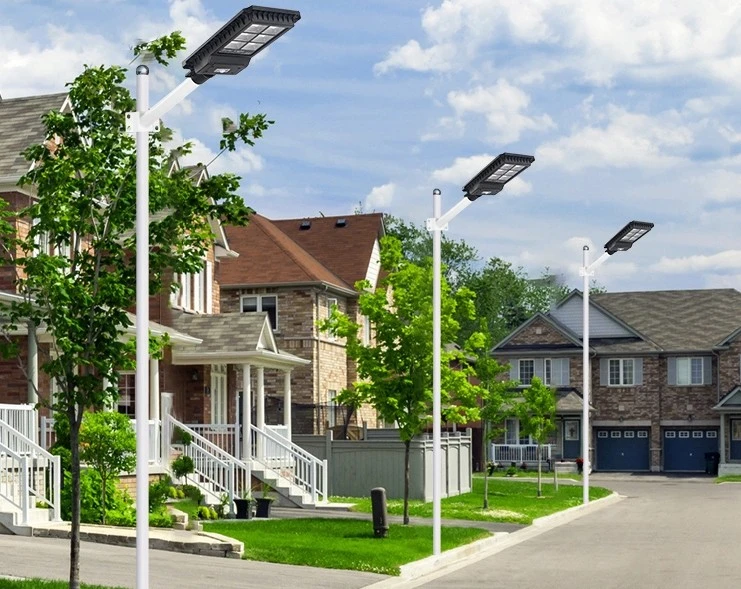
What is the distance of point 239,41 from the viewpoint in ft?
43.3

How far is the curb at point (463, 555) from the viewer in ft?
64.7

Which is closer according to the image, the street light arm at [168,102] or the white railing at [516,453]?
the street light arm at [168,102]

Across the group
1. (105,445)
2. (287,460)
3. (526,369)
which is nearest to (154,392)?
(287,460)

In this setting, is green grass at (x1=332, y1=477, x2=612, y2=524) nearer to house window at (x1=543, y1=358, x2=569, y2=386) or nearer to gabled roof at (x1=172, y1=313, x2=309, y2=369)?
gabled roof at (x1=172, y1=313, x2=309, y2=369)

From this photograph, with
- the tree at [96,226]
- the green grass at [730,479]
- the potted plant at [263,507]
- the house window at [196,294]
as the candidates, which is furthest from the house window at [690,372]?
the tree at [96,226]

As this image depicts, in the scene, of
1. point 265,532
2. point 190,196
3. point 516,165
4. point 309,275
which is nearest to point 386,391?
point 265,532

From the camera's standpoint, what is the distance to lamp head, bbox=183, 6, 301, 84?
1280 cm

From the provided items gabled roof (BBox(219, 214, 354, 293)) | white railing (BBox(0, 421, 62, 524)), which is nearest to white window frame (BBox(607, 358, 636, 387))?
gabled roof (BBox(219, 214, 354, 293))

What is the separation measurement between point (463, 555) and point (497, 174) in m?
6.94

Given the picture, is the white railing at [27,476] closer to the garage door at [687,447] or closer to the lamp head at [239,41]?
the lamp head at [239,41]

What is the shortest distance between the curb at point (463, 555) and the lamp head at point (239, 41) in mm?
8029

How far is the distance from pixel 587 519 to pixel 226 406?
10759 millimetres

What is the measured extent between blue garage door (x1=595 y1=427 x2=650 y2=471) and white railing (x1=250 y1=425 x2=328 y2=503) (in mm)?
38156

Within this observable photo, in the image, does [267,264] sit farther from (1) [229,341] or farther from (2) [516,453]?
(2) [516,453]
